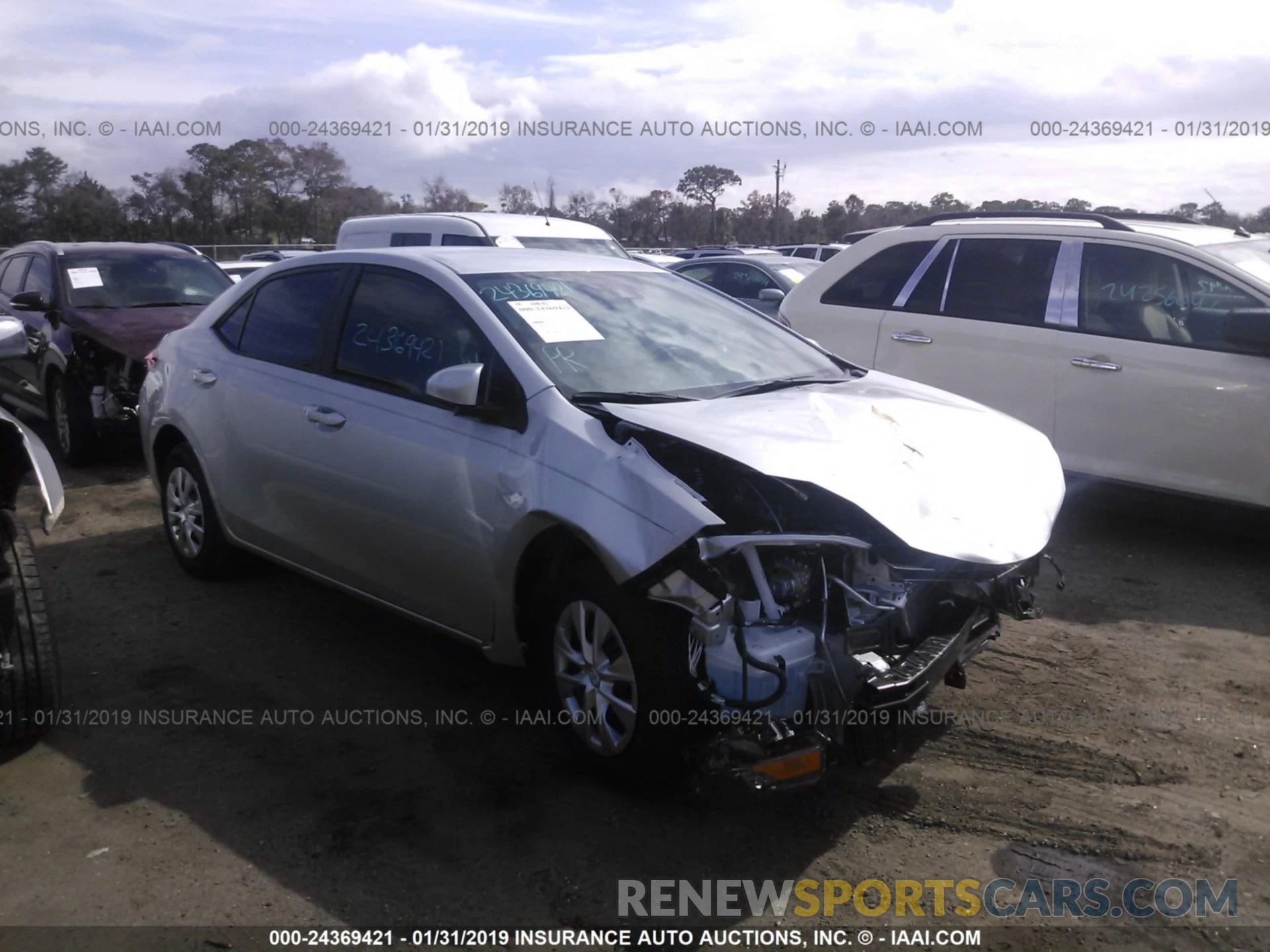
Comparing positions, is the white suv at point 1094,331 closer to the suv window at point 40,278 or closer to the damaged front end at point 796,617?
the damaged front end at point 796,617

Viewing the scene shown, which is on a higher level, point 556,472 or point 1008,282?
point 1008,282

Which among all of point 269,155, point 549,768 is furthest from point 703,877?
point 269,155

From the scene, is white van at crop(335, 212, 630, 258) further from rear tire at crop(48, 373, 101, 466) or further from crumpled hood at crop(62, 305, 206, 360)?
rear tire at crop(48, 373, 101, 466)

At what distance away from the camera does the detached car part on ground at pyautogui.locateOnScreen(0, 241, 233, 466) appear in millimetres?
8203

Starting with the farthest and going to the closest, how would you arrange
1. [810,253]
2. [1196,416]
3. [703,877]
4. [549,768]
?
[810,253] → [1196,416] → [549,768] → [703,877]

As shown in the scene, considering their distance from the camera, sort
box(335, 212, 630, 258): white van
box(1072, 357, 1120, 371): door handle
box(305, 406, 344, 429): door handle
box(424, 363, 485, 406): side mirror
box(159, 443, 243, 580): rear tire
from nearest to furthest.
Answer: box(424, 363, 485, 406): side mirror
box(305, 406, 344, 429): door handle
box(159, 443, 243, 580): rear tire
box(1072, 357, 1120, 371): door handle
box(335, 212, 630, 258): white van

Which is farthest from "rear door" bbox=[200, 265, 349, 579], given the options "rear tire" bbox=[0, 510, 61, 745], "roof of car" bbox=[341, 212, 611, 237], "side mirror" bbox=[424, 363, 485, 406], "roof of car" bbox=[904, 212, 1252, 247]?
"roof of car" bbox=[341, 212, 611, 237]

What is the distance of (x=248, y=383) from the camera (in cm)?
503

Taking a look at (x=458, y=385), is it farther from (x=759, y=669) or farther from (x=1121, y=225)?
(x=1121, y=225)

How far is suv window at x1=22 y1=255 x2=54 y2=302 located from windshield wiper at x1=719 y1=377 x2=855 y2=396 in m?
6.88

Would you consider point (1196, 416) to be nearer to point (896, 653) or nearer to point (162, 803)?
point (896, 653)

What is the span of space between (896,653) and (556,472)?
1230 millimetres

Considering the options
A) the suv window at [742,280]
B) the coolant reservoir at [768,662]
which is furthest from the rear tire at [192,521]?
the suv window at [742,280]

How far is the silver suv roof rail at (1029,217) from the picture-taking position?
6551 millimetres
